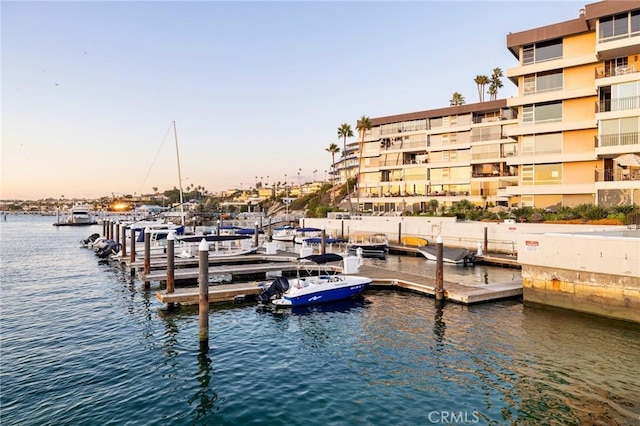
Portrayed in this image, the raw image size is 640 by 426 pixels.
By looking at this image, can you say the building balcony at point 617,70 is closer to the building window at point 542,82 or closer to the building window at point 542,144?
the building window at point 542,82

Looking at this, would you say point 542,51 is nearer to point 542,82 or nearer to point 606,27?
point 542,82

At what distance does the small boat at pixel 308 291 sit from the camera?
75.0 ft

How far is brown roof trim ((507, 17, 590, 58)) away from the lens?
3953cm

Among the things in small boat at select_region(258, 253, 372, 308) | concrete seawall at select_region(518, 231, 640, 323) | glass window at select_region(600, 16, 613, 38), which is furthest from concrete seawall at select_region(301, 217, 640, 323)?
glass window at select_region(600, 16, 613, 38)

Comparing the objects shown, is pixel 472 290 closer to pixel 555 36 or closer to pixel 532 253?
pixel 532 253

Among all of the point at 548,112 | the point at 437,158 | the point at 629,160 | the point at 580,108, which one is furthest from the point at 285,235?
the point at 629,160

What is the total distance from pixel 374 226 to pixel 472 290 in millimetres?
34987

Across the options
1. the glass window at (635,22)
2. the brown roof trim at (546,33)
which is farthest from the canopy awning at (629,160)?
the brown roof trim at (546,33)

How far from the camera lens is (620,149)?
36406 millimetres

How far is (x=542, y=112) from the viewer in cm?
4303

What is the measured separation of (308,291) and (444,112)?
56344 mm

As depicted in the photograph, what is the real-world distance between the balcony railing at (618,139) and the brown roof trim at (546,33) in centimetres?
1156

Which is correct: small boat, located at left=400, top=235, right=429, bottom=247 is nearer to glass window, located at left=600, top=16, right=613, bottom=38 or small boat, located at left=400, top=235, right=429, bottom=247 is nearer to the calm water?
the calm water

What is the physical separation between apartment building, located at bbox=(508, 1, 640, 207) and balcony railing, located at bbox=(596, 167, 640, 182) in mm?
80
